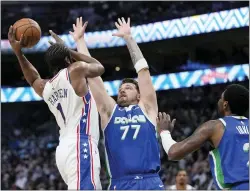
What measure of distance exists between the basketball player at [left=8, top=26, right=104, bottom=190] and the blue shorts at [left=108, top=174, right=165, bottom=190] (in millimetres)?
247

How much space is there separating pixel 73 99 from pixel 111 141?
1.86 ft

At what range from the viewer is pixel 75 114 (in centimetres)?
532

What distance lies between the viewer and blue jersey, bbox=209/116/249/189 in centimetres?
460

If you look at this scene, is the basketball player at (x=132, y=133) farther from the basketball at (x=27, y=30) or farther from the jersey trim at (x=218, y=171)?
the jersey trim at (x=218, y=171)

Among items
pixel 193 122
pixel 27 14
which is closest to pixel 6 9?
pixel 27 14

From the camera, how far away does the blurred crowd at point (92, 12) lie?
23.1 meters

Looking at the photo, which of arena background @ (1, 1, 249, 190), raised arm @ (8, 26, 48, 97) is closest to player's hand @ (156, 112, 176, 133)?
raised arm @ (8, 26, 48, 97)

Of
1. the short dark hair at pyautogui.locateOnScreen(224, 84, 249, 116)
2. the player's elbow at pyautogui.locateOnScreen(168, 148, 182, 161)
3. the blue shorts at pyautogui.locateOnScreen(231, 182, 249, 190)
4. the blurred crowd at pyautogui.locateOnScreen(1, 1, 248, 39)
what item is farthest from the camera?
the blurred crowd at pyautogui.locateOnScreen(1, 1, 248, 39)

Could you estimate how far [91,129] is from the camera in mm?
5348

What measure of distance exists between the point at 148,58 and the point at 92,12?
10.1 feet

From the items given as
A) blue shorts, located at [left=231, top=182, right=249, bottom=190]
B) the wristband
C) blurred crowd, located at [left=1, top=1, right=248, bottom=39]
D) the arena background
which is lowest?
blue shorts, located at [left=231, top=182, right=249, bottom=190]

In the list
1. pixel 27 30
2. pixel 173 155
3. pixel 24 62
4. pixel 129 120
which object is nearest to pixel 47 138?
pixel 24 62

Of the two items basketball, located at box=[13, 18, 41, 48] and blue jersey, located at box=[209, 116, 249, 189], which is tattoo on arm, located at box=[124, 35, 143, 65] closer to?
basketball, located at box=[13, 18, 41, 48]

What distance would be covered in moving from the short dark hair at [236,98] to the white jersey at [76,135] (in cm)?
124
